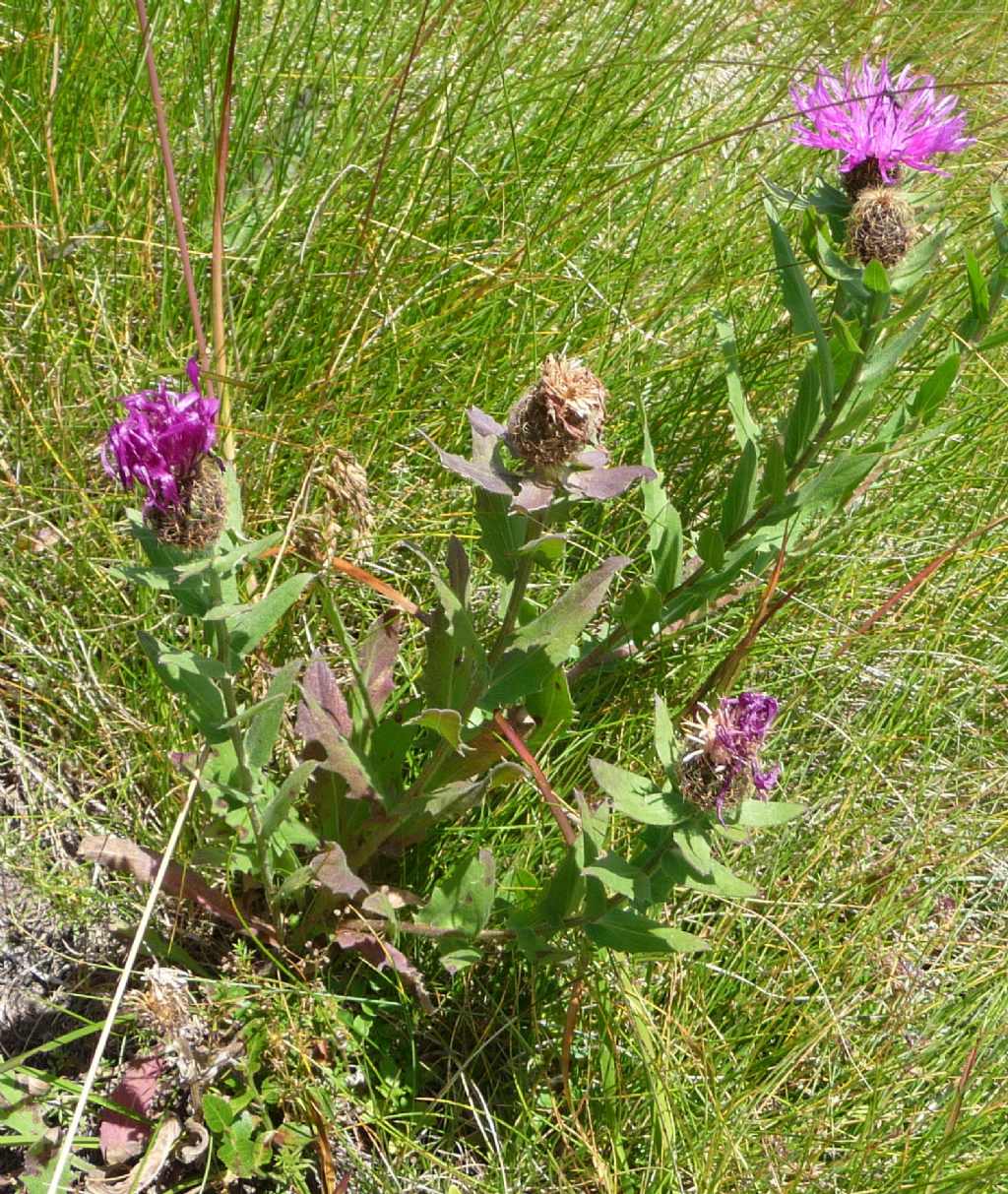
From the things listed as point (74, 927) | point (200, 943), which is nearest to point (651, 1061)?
point (200, 943)

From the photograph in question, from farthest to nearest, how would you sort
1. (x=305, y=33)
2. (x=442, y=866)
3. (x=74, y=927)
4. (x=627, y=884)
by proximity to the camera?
(x=305, y=33) → (x=442, y=866) → (x=74, y=927) → (x=627, y=884)

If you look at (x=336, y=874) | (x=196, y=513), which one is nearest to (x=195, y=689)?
(x=196, y=513)

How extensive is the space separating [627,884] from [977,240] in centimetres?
226

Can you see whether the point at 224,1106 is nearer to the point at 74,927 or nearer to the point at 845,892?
the point at 74,927

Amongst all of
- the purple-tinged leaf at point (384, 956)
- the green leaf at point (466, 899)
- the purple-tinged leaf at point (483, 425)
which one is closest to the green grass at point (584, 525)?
the purple-tinged leaf at point (384, 956)

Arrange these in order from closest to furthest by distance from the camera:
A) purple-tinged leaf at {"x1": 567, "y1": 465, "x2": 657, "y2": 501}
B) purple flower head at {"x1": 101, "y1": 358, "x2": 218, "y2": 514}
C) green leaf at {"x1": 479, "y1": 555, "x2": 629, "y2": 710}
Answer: purple flower head at {"x1": 101, "y1": 358, "x2": 218, "y2": 514}, purple-tinged leaf at {"x1": 567, "y1": 465, "x2": 657, "y2": 501}, green leaf at {"x1": 479, "y1": 555, "x2": 629, "y2": 710}

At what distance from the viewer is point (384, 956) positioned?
6.53 feet

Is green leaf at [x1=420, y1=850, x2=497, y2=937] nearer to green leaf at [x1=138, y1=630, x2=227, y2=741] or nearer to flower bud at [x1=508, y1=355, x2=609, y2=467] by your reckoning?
green leaf at [x1=138, y1=630, x2=227, y2=741]

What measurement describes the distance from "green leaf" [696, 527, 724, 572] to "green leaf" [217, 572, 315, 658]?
752mm

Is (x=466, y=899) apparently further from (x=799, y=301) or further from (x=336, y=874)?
(x=799, y=301)

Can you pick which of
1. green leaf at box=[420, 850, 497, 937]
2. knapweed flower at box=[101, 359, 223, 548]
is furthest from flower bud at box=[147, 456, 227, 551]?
green leaf at box=[420, 850, 497, 937]

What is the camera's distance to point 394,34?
10.4 ft

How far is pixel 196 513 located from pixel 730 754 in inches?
30.3

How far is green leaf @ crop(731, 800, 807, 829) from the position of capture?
1685 mm
